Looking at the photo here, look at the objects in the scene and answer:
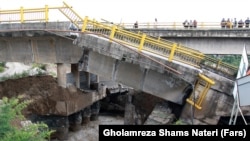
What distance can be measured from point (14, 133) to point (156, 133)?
3821 mm

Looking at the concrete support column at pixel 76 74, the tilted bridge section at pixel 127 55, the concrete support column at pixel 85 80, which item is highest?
the tilted bridge section at pixel 127 55

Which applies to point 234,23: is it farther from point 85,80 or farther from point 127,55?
point 127,55

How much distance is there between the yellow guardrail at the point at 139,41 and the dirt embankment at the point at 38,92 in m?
3.82

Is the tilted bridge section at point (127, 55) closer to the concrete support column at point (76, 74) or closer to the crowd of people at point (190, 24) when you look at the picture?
the concrete support column at point (76, 74)

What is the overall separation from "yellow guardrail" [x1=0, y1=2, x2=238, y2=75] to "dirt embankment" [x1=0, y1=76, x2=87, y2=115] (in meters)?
3.82

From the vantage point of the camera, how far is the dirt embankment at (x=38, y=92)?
19594 millimetres

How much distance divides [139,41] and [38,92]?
6.94 m

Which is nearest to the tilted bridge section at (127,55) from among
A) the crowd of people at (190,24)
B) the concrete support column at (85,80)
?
the concrete support column at (85,80)

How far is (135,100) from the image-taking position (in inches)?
759

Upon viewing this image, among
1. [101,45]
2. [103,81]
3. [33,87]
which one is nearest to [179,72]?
[101,45]

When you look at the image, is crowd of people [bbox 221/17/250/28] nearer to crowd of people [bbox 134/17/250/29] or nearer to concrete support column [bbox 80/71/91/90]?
crowd of people [bbox 134/17/250/29]

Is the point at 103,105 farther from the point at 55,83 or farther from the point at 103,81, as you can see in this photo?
the point at 55,83

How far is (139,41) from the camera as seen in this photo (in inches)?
655

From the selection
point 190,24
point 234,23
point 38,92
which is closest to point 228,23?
point 234,23
